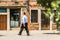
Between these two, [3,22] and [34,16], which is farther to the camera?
[34,16]

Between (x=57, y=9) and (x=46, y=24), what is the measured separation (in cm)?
2955

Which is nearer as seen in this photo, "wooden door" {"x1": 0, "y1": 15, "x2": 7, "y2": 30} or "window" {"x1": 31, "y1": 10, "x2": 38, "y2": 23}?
"wooden door" {"x1": 0, "y1": 15, "x2": 7, "y2": 30}

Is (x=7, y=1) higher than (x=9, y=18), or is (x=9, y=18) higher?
(x=7, y=1)

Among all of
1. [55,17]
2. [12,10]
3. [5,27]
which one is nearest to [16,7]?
[12,10]

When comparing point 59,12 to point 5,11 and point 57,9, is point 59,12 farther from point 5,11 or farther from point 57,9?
point 5,11

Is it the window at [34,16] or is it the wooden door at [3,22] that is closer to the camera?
the wooden door at [3,22]

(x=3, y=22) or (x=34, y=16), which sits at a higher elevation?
(x=34, y=16)

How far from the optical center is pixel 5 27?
3173cm

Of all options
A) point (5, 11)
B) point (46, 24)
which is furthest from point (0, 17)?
point (46, 24)

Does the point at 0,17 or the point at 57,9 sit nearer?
the point at 57,9

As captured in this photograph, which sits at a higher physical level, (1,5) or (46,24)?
(1,5)

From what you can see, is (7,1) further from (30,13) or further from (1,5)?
(30,13)

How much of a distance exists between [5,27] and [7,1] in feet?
10.8

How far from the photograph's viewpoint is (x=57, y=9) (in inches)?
98.9
